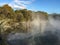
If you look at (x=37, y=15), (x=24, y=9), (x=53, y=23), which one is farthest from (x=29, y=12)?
(x=53, y=23)

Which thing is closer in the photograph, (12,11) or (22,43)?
(22,43)

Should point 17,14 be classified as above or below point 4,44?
above

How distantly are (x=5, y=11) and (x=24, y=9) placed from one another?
5.52 metres

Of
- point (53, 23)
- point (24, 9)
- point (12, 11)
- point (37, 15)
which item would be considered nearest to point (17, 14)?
point (12, 11)

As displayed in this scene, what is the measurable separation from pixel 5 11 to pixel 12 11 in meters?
2.16

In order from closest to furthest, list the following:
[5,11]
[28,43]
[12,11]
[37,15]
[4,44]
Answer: [4,44]
[28,43]
[5,11]
[12,11]
[37,15]

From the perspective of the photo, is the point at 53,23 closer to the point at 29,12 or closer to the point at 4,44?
the point at 29,12

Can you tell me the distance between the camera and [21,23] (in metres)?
33.4

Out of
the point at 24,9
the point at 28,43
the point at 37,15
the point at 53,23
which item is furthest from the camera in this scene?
the point at 53,23

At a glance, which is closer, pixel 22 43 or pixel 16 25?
pixel 22 43

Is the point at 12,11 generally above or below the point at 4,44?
above

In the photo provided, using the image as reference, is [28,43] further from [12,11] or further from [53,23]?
[53,23]

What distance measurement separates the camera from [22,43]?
70.5 feet

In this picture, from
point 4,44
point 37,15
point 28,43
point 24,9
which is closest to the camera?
point 4,44
